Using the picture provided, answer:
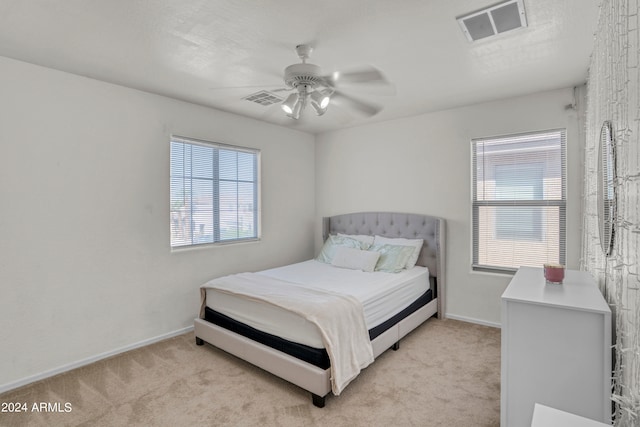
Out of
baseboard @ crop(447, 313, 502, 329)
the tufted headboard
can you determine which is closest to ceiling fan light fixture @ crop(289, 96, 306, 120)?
the tufted headboard

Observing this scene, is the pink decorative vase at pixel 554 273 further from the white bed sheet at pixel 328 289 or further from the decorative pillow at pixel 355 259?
the decorative pillow at pixel 355 259

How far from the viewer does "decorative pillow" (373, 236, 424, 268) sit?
3.79 meters

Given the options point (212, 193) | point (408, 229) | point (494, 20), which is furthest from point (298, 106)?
point (408, 229)

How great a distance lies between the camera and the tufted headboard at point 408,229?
3887mm

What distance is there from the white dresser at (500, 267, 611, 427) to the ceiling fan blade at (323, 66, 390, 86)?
1.56m

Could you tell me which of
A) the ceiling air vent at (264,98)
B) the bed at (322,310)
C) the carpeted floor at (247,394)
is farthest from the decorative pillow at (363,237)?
the ceiling air vent at (264,98)

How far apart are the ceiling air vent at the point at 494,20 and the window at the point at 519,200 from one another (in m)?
1.75

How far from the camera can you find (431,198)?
405 cm

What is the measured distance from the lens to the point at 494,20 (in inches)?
79.9

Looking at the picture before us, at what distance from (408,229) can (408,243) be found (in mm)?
262

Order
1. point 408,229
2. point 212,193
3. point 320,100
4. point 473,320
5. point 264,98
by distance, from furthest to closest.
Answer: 1. point 408,229
2. point 212,193
3. point 473,320
4. point 264,98
5. point 320,100

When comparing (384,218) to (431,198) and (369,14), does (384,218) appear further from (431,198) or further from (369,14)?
(369,14)

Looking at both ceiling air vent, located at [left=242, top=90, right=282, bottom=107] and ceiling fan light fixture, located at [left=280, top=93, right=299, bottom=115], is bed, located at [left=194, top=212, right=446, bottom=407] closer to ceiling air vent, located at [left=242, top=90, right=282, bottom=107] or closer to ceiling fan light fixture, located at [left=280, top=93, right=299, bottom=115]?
ceiling fan light fixture, located at [left=280, top=93, right=299, bottom=115]

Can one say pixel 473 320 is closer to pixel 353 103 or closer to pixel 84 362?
pixel 353 103
